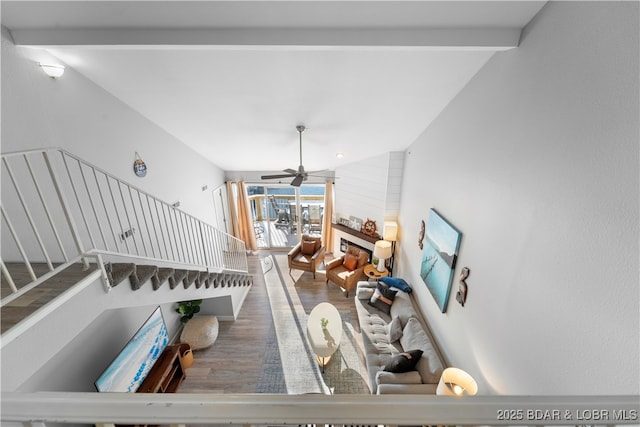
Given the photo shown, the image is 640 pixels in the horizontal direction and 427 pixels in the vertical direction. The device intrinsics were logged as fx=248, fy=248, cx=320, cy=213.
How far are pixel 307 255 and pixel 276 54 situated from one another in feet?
15.9

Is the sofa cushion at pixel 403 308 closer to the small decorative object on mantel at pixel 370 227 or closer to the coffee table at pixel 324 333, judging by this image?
the coffee table at pixel 324 333

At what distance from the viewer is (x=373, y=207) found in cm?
577

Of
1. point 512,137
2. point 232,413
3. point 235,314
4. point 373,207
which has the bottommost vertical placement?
point 235,314

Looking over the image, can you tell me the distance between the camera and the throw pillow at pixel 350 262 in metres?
5.59

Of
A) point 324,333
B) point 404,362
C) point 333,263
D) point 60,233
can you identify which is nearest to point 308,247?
point 333,263

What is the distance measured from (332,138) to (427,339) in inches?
130

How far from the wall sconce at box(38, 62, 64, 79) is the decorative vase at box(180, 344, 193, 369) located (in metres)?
3.51

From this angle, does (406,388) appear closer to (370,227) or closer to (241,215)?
(370,227)

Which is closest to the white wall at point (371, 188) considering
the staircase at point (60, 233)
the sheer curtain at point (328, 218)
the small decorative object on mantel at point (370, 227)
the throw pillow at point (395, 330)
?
the small decorative object on mantel at point (370, 227)

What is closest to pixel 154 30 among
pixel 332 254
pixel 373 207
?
pixel 373 207

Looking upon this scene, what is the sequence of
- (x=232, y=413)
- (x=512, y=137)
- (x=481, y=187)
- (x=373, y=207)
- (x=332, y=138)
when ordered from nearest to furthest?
(x=232, y=413)
(x=512, y=137)
(x=481, y=187)
(x=332, y=138)
(x=373, y=207)

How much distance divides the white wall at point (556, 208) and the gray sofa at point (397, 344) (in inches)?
20.4

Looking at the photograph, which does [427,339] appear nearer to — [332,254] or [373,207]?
[373,207]

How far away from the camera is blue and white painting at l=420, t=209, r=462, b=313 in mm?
2953
